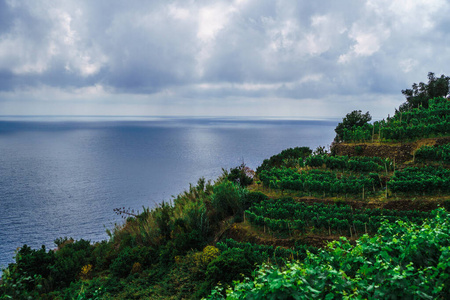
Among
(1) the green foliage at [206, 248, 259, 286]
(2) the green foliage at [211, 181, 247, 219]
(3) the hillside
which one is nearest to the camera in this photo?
(3) the hillside

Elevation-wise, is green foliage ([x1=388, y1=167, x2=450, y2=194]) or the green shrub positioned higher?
green foliage ([x1=388, y1=167, x2=450, y2=194])

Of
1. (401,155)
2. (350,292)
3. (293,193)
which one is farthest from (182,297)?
(401,155)

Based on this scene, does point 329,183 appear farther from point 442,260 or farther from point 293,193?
point 442,260

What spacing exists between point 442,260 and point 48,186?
42.2 m

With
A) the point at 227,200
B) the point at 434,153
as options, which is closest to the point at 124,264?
the point at 227,200

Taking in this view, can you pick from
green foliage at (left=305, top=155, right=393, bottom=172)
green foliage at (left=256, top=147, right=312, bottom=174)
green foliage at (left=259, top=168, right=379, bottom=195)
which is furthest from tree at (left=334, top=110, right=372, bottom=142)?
green foliage at (left=259, top=168, right=379, bottom=195)

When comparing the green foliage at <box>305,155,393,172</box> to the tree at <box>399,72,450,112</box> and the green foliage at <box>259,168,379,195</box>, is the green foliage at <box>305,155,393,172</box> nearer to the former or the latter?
the green foliage at <box>259,168,379,195</box>

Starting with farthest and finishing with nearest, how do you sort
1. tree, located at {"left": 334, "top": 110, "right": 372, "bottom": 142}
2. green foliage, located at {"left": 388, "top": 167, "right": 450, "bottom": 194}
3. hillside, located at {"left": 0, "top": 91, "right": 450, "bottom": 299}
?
tree, located at {"left": 334, "top": 110, "right": 372, "bottom": 142}
green foliage, located at {"left": 388, "top": 167, "right": 450, "bottom": 194}
hillside, located at {"left": 0, "top": 91, "right": 450, "bottom": 299}

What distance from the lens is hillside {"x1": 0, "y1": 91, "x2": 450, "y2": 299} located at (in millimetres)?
4246

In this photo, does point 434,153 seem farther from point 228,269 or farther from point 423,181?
point 228,269

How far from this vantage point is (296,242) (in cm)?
1134

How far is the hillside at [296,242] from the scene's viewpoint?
4.25m

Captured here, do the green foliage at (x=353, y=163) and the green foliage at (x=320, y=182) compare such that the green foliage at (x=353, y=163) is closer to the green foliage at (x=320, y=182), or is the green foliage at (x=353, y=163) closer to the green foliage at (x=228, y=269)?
the green foliage at (x=320, y=182)

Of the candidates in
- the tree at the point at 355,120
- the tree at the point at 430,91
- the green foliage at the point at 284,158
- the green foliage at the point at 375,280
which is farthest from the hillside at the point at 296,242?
the tree at the point at 430,91
